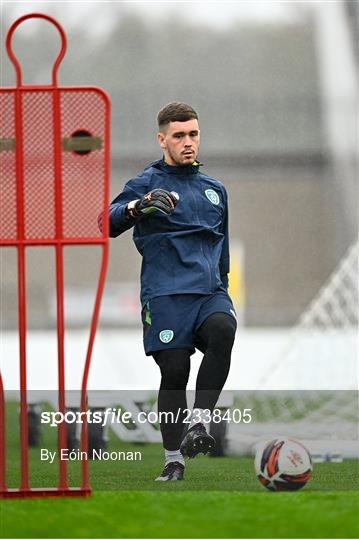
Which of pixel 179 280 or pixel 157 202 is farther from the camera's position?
pixel 179 280

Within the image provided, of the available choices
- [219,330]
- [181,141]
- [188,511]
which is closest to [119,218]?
[181,141]

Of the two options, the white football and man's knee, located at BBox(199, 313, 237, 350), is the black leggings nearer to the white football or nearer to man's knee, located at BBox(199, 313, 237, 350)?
man's knee, located at BBox(199, 313, 237, 350)

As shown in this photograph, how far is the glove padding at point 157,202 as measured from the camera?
375cm

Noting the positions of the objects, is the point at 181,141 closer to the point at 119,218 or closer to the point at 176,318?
the point at 119,218

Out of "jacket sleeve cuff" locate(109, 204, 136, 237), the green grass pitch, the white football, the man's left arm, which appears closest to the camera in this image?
the green grass pitch

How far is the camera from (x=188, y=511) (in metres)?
3.25

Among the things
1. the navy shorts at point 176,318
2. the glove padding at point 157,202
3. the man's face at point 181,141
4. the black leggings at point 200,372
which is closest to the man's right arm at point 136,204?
the glove padding at point 157,202

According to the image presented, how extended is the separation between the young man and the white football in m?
0.21

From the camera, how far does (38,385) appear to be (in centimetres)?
975

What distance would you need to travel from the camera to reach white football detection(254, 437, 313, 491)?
3725 millimetres

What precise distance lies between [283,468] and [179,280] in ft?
1.92

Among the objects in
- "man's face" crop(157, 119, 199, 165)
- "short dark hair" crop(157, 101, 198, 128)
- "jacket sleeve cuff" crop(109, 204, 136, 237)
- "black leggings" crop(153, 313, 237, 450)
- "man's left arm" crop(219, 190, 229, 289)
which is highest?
"short dark hair" crop(157, 101, 198, 128)

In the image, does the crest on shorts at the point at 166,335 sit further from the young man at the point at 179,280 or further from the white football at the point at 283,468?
the white football at the point at 283,468

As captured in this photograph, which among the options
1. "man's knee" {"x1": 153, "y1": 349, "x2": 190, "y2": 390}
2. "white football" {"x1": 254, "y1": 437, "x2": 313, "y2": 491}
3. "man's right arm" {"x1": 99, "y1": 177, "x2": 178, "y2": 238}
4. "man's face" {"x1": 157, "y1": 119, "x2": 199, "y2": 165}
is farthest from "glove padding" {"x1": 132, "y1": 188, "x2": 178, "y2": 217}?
"white football" {"x1": 254, "y1": 437, "x2": 313, "y2": 491}
